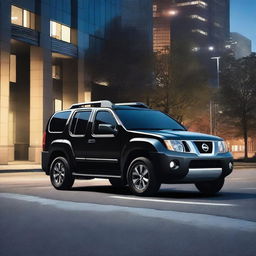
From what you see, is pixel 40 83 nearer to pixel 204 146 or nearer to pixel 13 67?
pixel 13 67

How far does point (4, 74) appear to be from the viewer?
44469 mm

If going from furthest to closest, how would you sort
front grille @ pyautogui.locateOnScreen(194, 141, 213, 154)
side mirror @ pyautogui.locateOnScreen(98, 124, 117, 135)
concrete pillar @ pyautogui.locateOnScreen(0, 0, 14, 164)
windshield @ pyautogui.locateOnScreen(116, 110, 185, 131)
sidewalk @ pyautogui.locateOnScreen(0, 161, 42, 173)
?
concrete pillar @ pyautogui.locateOnScreen(0, 0, 14, 164) → sidewalk @ pyautogui.locateOnScreen(0, 161, 42, 173) → windshield @ pyautogui.locateOnScreen(116, 110, 185, 131) → side mirror @ pyautogui.locateOnScreen(98, 124, 117, 135) → front grille @ pyautogui.locateOnScreen(194, 141, 213, 154)

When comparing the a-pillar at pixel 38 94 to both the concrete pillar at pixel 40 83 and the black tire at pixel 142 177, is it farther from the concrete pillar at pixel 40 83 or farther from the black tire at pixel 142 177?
the black tire at pixel 142 177

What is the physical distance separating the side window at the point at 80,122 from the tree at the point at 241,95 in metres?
41.0

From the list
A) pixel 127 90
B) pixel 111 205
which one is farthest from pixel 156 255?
pixel 127 90

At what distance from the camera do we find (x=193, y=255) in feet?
22.8

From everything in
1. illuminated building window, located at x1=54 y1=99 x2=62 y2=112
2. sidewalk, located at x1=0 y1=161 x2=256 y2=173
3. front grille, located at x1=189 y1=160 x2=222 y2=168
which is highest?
illuminated building window, located at x1=54 y1=99 x2=62 y2=112

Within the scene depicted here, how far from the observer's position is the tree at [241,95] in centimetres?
5550

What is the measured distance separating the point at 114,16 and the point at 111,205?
163ft

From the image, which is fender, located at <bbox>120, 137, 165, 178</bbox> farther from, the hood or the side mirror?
the side mirror

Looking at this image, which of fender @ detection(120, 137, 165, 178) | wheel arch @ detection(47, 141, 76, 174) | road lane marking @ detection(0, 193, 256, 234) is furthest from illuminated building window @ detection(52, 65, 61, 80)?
road lane marking @ detection(0, 193, 256, 234)

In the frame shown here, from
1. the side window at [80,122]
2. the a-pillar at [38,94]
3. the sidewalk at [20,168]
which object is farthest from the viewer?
the a-pillar at [38,94]

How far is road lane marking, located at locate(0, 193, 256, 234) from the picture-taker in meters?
9.16

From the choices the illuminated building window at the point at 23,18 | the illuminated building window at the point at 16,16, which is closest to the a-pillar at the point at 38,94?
the illuminated building window at the point at 23,18
